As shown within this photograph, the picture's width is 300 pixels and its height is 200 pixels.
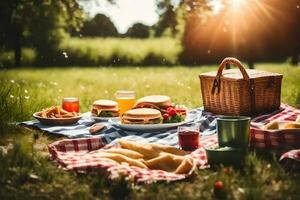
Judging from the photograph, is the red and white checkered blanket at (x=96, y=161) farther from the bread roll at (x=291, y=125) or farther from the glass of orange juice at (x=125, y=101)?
the glass of orange juice at (x=125, y=101)

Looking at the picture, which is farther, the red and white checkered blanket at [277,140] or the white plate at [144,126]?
the white plate at [144,126]

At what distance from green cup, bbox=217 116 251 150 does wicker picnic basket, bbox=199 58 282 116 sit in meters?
1.40

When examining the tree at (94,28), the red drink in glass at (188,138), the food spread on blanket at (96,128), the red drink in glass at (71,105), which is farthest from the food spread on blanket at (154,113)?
the tree at (94,28)

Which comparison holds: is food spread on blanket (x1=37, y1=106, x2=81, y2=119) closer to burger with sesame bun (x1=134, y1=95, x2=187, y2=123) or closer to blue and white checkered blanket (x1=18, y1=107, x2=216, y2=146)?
blue and white checkered blanket (x1=18, y1=107, x2=216, y2=146)

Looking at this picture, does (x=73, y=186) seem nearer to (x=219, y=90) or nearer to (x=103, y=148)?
(x=103, y=148)

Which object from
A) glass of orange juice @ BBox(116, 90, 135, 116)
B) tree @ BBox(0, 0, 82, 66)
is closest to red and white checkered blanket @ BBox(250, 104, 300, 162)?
glass of orange juice @ BBox(116, 90, 135, 116)

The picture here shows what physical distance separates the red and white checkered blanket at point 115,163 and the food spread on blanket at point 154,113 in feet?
1.40

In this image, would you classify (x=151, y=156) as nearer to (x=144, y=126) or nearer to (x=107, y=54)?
(x=144, y=126)

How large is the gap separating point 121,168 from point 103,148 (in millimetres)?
964

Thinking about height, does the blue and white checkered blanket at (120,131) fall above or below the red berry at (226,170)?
above

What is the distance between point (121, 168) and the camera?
4.36 meters

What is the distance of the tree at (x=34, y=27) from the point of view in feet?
70.6

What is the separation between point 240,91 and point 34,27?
18622mm

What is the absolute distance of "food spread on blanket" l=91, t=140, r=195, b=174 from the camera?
14.7 ft
